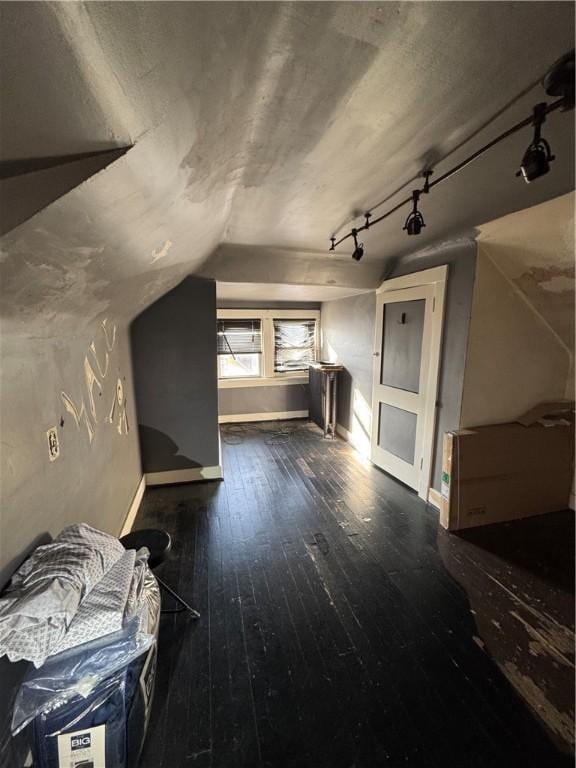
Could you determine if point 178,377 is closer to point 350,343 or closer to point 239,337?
point 239,337

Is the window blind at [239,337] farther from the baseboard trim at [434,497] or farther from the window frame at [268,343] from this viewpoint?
the baseboard trim at [434,497]

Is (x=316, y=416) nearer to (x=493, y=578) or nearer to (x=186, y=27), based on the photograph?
(x=493, y=578)

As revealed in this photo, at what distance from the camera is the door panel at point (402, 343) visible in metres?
2.89

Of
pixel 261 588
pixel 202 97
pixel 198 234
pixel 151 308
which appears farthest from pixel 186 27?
pixel 151 308

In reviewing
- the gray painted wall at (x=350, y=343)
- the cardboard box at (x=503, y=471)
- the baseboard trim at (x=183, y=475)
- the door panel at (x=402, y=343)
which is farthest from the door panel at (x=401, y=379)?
the baseboard trim at (x=183, y=475)

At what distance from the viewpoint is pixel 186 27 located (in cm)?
61

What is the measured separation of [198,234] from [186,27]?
4.19 feet

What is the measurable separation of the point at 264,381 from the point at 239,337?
821mm

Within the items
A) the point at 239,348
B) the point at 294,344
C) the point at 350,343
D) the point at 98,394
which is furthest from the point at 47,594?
the point at 294,344

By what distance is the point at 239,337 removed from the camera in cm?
514

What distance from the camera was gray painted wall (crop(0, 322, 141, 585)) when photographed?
3.57ft

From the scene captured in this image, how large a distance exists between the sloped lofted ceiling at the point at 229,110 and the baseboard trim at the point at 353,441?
2857 mm

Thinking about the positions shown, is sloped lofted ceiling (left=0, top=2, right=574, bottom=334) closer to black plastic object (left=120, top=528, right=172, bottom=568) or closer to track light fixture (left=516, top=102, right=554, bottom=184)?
track light fixture (left=516, top=102, right=554, bottom=184)

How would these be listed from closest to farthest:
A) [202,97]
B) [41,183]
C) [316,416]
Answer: [41,183] → [202,97] → [316,416]
